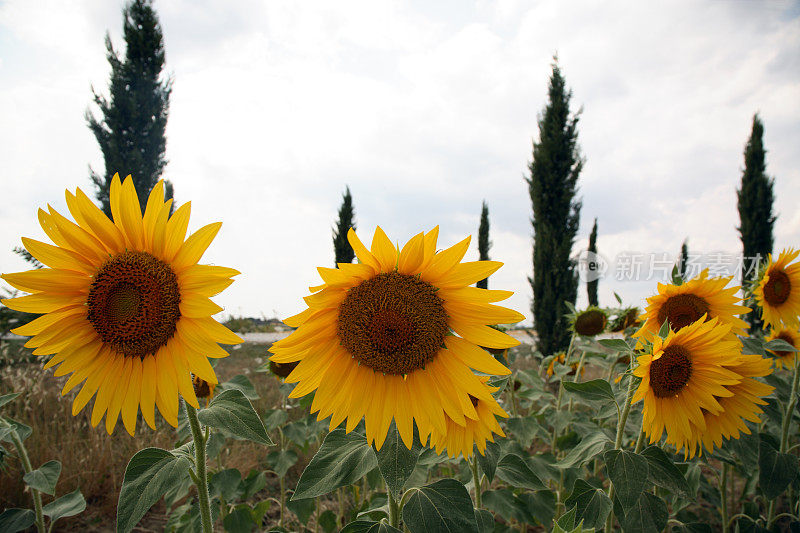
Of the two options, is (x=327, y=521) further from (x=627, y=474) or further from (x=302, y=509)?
(x=627, y=474)

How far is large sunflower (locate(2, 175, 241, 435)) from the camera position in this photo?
1157 mm

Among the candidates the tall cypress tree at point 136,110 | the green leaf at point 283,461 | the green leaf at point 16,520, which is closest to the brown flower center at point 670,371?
the green leaf at point 283,461

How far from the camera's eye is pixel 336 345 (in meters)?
1.34

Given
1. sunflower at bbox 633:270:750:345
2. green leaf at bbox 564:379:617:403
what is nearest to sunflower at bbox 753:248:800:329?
sunflower at bbox 633:270:750:345

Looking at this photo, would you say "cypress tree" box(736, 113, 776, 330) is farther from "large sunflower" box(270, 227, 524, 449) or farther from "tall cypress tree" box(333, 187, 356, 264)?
"large sunflower" box(270, 227, 524, 449)

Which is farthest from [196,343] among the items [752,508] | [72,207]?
[752,508]

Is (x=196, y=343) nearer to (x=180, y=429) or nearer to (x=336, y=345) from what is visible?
(x=336, y=345)

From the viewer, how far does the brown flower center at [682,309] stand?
2459 mm

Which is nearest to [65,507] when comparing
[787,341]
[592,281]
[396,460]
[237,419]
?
[237,419]

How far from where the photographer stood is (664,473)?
1725 millimetres

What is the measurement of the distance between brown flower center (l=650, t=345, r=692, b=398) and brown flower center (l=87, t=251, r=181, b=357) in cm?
182

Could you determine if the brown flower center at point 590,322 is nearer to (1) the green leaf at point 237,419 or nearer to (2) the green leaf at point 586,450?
(2) the green leaf at point 586,450

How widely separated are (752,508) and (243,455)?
4.41 metres

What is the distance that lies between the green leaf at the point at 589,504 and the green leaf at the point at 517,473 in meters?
0.16
